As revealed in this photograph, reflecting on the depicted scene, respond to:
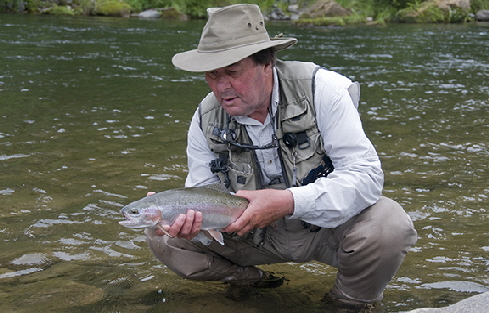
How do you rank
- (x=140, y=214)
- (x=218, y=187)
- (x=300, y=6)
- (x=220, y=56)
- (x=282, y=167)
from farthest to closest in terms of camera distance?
(x=300, y=6) → (x=282, y=167) → (x=218, y=187) → (x=220, y=56) → (x=140, y=214)

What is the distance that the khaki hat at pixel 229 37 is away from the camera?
3.08 meters

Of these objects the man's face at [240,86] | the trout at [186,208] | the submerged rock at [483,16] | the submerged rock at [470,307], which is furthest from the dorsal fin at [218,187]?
the submerged rock at [483,16]

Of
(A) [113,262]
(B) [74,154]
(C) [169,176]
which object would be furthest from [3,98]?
(A) [113,262]

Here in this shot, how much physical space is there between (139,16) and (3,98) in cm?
2527

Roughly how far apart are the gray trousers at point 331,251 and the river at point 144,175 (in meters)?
0.18

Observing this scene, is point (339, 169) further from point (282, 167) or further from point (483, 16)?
point (483, 16)

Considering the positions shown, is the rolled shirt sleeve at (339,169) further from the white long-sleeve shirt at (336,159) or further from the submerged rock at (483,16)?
the submerged rock at (483,16)

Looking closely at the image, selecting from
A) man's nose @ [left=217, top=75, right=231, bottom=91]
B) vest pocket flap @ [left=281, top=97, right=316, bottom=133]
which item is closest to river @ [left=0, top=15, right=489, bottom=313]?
vest pocket flap @ [left=281, top=97, right=316, bottom=133]

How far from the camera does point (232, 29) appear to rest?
3.12 m

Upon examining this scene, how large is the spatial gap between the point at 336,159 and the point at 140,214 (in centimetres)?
101

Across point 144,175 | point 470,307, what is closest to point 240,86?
point 470,307

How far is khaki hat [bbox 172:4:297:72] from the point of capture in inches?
121

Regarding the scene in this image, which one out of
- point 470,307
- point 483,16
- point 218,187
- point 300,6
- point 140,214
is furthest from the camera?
point 300,6

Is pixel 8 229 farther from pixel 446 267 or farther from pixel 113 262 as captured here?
pixel 446 267
